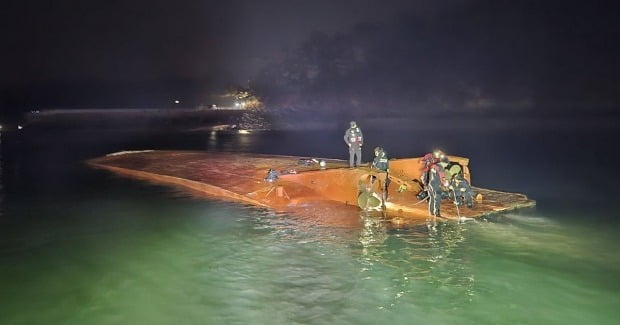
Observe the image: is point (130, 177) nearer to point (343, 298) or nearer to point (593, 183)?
point (343, 298)

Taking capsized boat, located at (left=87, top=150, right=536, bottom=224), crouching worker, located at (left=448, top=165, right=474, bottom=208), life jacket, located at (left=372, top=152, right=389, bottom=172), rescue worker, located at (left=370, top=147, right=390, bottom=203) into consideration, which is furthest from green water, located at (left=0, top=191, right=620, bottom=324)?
life jacket, located at (left=372, top=152, right=389, bottom=172)

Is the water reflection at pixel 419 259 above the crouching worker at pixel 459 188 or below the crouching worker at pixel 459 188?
below

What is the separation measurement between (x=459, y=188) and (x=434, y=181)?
7.11ft

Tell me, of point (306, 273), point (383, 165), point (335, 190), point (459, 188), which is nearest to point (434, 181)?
point (459, 188)

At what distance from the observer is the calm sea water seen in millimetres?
9914

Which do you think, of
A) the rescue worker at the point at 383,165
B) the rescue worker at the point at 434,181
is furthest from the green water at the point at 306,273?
the rescue worker at the point at 383,165

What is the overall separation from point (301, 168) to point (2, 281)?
41.0 feet

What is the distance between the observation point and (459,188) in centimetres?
1784

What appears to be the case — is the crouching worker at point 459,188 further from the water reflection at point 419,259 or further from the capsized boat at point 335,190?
the water reflection at point 419,259

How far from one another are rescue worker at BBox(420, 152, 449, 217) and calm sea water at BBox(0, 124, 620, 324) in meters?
0.87

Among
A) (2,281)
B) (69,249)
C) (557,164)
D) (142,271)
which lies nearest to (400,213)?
(142,271)

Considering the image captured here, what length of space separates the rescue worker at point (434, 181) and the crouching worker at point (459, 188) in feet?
2.04

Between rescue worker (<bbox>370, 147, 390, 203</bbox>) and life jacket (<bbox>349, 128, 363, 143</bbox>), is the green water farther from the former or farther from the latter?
life jacket (<bbox>349, 128, 363, 143</bbox>)

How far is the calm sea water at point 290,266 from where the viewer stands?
9.91m
